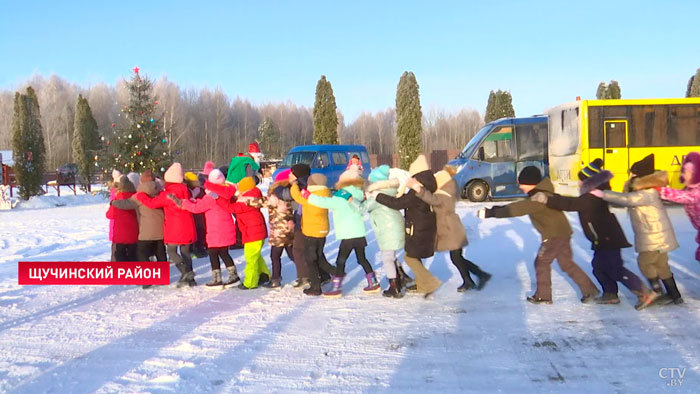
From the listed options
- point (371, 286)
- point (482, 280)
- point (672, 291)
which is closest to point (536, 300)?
point (482, 280)

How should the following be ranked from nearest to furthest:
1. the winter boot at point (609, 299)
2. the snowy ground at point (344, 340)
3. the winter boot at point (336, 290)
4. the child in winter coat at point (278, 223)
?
1. the snowy ground at point (344, 340)
2. the winter boot at point (609, 299)
3. the winter boot at point (336, 290)
4. the child in winter coat at point (278, 223)

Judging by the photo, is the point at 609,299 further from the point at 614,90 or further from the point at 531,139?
the point at 614,90

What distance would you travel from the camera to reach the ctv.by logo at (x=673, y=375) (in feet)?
12.1

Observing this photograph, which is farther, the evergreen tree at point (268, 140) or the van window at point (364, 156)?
the evergreen tree at point (268, 140)

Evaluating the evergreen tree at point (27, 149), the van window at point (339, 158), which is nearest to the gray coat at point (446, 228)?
the van window at point (339, 158)

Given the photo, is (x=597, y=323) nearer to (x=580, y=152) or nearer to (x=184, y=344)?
(x=184, y=344)

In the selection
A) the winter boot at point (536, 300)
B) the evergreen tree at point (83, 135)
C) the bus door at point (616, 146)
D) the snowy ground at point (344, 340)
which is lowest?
the snowy ground at point (344, 340)

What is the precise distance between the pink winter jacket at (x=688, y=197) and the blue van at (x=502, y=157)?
11477 mm

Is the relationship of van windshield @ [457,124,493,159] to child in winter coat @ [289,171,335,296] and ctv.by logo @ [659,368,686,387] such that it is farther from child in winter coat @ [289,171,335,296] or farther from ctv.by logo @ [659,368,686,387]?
ctv.by logo @ [659,368,686,387]

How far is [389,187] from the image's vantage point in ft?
20.1

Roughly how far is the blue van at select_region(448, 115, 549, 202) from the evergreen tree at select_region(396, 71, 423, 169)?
84.4ft

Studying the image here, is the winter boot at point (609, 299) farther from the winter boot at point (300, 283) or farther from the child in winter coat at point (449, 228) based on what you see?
the winter boot at point (300, 283)

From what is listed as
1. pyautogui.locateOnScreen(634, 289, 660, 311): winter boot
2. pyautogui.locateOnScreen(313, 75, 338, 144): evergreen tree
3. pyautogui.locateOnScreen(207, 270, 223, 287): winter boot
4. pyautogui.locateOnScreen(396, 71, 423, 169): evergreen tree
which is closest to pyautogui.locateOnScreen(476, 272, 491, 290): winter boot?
pyautogui.locateOnScreen(634, 289, 660, 311): winter boot

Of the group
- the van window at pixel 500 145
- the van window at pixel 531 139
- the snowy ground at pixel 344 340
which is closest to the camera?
the snowy ground at pixel 344 340
